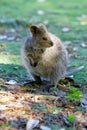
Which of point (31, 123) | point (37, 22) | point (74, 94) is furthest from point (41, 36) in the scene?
point (37, 22)

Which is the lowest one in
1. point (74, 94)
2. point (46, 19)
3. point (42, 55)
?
point (46, 19)

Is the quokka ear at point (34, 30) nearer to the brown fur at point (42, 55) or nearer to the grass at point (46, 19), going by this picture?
the brown fur at point (42, 55)

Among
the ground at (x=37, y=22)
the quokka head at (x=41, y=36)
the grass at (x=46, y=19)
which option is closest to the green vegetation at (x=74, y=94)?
the ground at (x=37, y=22)

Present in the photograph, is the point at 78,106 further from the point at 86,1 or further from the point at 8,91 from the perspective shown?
the point at 86,1

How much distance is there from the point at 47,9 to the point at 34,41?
595 centimetres

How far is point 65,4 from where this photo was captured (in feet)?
35.3

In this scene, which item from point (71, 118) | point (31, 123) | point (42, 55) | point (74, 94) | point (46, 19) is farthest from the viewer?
point (46, 19)

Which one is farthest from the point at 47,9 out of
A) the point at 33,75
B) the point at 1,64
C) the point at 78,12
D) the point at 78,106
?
the point at 78,106

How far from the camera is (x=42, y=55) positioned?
4316 millimetres

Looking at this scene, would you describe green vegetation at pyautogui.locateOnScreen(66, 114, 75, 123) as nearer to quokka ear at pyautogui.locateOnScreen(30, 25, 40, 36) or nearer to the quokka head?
the quokka head

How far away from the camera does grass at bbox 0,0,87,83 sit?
6168 mm

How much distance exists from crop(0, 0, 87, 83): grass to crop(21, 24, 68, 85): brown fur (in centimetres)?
81

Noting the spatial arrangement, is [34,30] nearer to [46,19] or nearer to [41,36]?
[41,36]

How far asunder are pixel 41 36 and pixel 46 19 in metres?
4.97
